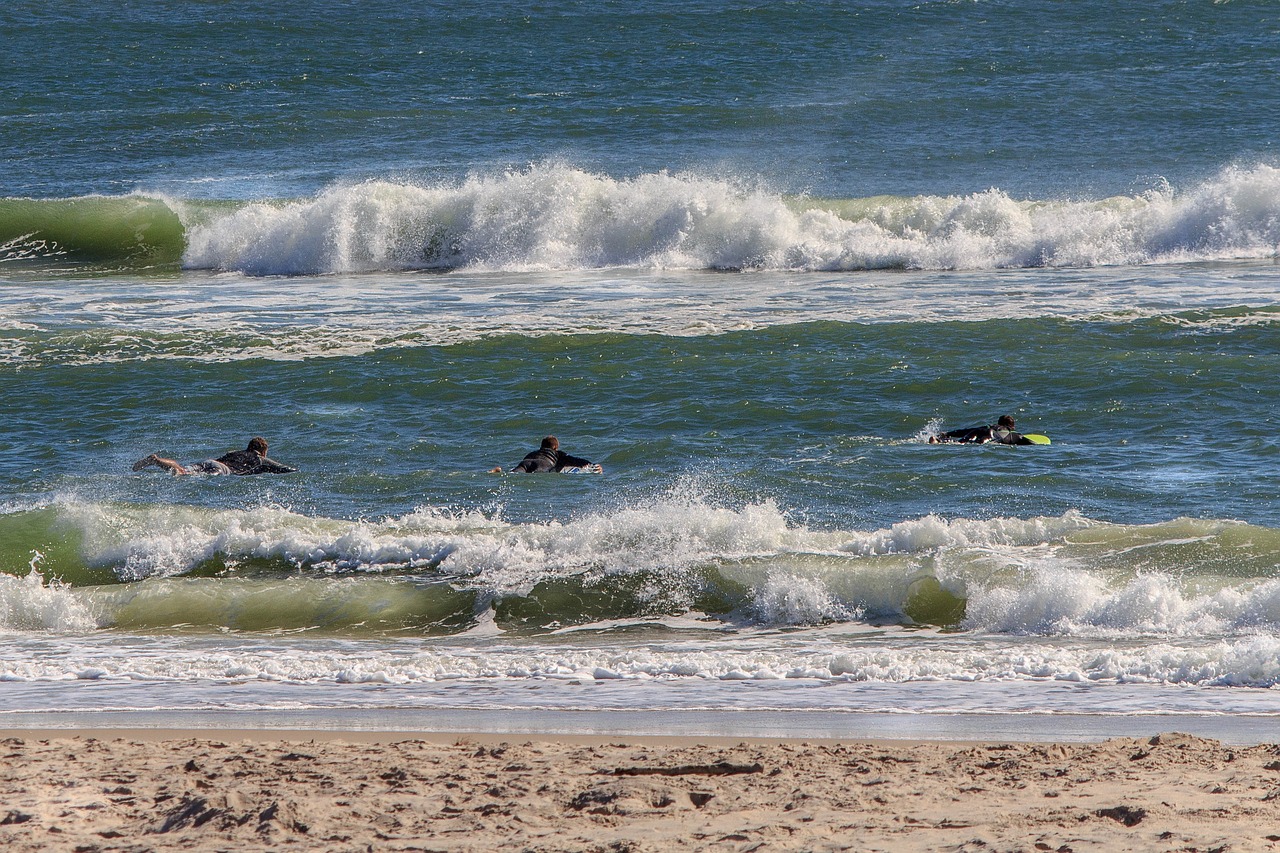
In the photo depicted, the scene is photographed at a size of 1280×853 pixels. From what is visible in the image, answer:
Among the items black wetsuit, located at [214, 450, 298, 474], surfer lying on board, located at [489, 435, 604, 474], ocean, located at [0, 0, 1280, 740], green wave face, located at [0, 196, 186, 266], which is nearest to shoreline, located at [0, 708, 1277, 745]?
ocean, located at [0, 0, 1280, 740]

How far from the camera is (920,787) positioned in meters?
5.74

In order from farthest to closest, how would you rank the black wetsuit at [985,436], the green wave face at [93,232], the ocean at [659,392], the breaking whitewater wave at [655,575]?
the green wave face at [93,232] < the black wetsuit at [985,436] < the breaking whitewater wave at [655,575] < the ocean at [659,392]

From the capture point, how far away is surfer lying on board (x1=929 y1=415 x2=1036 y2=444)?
525 inches

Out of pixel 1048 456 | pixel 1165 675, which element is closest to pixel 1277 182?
pixel 1048 456

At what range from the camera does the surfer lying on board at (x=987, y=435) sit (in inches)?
525

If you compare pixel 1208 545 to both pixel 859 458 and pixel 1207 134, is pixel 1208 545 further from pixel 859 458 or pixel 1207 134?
pixel 1207 134

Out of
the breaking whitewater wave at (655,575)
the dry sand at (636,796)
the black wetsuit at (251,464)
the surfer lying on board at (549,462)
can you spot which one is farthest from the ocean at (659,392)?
the dry sand at (636,796)

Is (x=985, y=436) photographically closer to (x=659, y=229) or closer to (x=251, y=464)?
(x=251, y=464)

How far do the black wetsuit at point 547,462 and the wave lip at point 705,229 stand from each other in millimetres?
11189

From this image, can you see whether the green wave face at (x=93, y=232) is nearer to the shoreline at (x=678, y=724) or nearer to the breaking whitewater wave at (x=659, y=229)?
the breaking whitewater wave at (x=659, y=229)

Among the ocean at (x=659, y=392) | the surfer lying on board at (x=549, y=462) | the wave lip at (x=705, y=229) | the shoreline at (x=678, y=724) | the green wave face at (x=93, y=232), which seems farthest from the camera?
the green wave face at (x=93, y=232)

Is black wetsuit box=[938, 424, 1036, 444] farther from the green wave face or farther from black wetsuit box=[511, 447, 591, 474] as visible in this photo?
the green wave face

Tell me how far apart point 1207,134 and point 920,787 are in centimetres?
2744

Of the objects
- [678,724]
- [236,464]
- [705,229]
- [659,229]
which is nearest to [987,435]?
[236,464]
